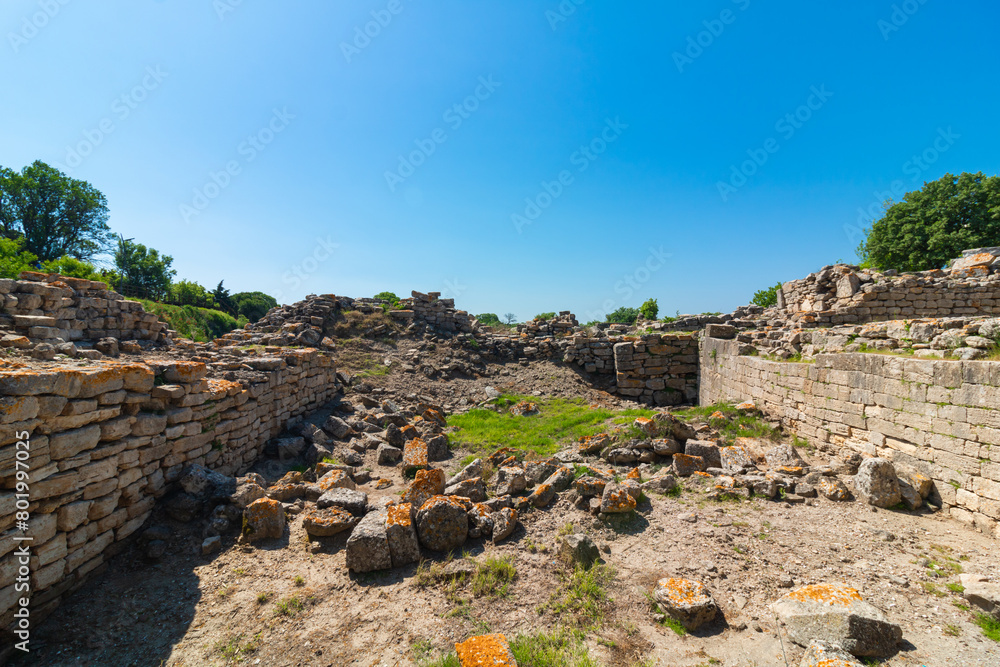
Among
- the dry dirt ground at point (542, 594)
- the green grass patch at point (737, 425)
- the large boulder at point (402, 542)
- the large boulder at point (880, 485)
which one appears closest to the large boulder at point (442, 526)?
the large boulder at point (402, 542)

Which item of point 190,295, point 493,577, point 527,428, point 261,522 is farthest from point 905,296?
point 190,295

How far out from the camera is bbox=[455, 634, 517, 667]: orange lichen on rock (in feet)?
9.16

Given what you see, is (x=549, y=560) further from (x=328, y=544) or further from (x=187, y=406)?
(x=187, y=406)

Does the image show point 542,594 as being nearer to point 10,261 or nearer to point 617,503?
point 617,503

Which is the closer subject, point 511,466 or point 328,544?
point 328,544

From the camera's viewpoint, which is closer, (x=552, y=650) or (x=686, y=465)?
(x=552, y=650)

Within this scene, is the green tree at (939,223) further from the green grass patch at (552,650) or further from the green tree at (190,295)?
the green tree at (190,295)

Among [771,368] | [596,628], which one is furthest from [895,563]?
[771,368]

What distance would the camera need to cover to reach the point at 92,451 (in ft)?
13.4

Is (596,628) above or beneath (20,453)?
beneath

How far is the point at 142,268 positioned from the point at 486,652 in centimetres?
4760

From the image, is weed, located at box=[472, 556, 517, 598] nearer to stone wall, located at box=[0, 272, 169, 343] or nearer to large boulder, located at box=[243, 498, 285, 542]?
large boulder, located at box=[243, 498, 285, 542]

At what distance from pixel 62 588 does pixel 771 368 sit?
432 inches

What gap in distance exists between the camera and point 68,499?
12.3 ft
